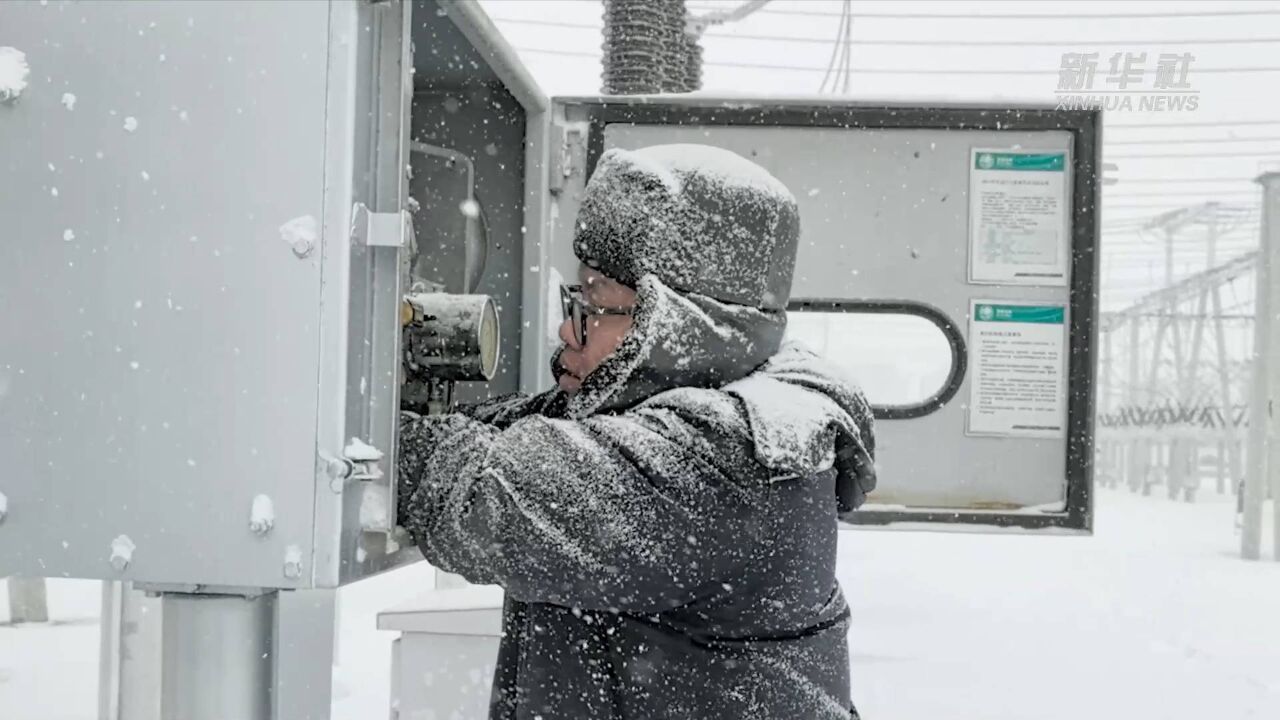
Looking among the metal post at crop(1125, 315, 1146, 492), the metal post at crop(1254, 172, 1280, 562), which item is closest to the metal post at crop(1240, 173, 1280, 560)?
the metal post at crop(1254, 172, 1280, 562)

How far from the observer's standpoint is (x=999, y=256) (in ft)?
7.10

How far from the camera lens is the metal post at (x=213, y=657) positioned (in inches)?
44.9

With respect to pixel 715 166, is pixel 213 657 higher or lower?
lower

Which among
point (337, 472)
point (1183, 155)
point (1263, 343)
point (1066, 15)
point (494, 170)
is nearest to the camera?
point (337, 472)

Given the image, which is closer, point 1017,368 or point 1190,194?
point 1017,368

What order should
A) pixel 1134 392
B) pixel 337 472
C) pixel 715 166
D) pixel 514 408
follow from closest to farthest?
pixel 337 472 → pixel 715 166 → pixel 514 408 → pixel 1134 392

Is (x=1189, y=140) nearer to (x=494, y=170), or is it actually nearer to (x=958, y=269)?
(x=958, y=269)

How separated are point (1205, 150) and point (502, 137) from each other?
30.8 ft

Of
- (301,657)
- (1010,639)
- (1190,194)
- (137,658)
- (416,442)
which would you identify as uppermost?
(1190,194)

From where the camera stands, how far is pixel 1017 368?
7.11 ft

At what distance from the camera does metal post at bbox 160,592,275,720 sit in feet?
3.74

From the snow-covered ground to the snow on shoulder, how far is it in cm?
366

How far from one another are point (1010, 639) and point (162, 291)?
7.48 m

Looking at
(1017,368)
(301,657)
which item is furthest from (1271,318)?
(301,657)
